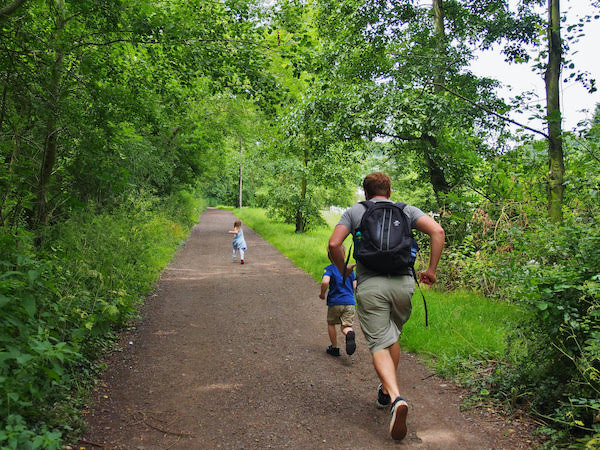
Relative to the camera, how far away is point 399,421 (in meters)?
3.17

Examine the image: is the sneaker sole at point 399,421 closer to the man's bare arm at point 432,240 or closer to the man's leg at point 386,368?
the man's leg at point 386,368

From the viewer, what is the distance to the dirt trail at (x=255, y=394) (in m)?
3.39

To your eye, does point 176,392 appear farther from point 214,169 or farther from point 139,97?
point 214,169

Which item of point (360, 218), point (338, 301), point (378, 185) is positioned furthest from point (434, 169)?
point (360, 218)

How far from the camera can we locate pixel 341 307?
519 cm

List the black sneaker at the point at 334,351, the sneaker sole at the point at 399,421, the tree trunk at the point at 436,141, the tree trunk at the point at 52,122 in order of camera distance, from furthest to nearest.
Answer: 1. the tree trunk at the point at 436,141
2. the tree trunk at the point at 52,122
3. the black sneaker at the point at 334,351
4. the sneaker sole at the point at 399,421

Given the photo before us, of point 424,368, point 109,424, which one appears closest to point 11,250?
point 109,424

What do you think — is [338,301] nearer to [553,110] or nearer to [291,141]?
[553,110]

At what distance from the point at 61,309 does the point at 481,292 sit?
676 centimetres

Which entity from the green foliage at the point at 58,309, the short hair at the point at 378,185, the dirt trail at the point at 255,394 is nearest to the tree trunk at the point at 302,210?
the green foliage at the point at 58,309

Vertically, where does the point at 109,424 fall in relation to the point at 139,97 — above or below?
below

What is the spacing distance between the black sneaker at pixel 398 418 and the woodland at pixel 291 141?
1182 millimetres

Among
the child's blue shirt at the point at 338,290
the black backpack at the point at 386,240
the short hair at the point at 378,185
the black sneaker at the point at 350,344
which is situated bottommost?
the black sneaker at the point at 350,344

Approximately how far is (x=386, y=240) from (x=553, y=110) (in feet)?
14.8
